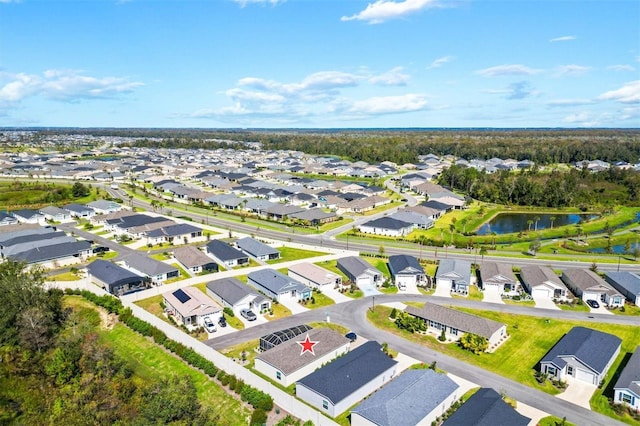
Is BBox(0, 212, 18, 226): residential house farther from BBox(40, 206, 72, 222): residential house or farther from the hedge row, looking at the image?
the hedge row

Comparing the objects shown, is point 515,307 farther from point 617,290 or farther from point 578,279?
point 617,290

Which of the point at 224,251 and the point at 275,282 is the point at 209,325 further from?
the point at 224,251

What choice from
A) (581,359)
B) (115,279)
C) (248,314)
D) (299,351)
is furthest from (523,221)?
(115,279)

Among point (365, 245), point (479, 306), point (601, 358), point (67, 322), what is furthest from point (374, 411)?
point (365, 245)

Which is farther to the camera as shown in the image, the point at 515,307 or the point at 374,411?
the point at 515,307

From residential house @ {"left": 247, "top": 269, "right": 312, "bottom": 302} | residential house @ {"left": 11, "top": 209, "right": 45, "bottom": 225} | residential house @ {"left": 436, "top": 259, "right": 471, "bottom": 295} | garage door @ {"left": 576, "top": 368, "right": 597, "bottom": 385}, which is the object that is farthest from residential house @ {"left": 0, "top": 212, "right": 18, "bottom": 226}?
garage door @ {"left": 576, "top": 368, "right": 597, "bottom": 385}
